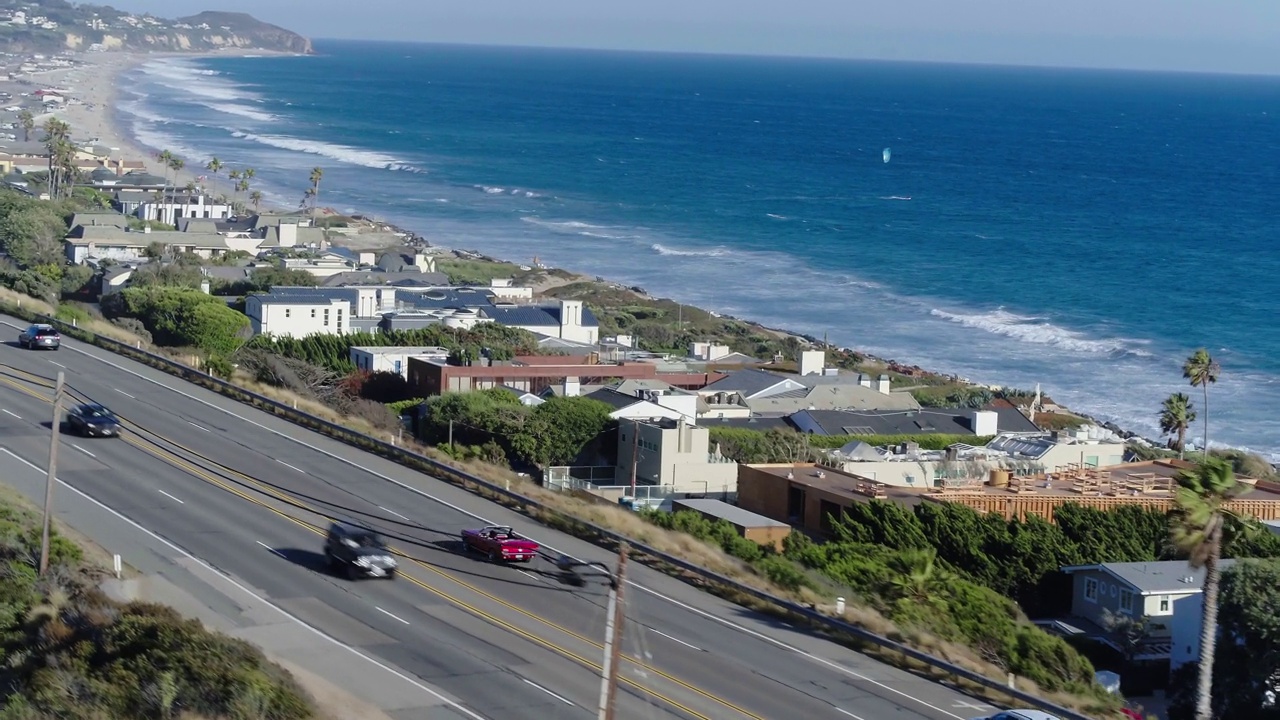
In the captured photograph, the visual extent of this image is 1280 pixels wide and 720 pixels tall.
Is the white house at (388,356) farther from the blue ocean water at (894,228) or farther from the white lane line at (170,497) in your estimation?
the blue ocean water at (894,228)

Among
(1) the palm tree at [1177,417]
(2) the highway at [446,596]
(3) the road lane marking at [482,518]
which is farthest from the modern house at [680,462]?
(1) the palm tree at [1177,417]

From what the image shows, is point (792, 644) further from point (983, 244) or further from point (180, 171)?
point (180, 171)

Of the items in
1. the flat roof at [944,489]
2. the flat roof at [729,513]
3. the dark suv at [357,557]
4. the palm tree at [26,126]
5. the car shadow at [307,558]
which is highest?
the palm tree at [26,126]

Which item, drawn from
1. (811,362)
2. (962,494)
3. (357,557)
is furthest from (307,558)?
(811,362)

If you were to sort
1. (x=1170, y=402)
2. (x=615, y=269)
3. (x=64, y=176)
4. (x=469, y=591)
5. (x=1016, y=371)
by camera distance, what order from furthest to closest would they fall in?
(x=64, y=176)
(x=615, y=269)
(x=1016, y=371)
(x=1170, y=402)
(x=469, y=591)

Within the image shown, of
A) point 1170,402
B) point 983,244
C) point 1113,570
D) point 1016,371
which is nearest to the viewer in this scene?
point 1113,570

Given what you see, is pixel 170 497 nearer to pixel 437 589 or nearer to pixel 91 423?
pixel 91 423

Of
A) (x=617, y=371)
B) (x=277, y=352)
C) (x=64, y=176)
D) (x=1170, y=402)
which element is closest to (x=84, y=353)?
(x=277, y=352)
